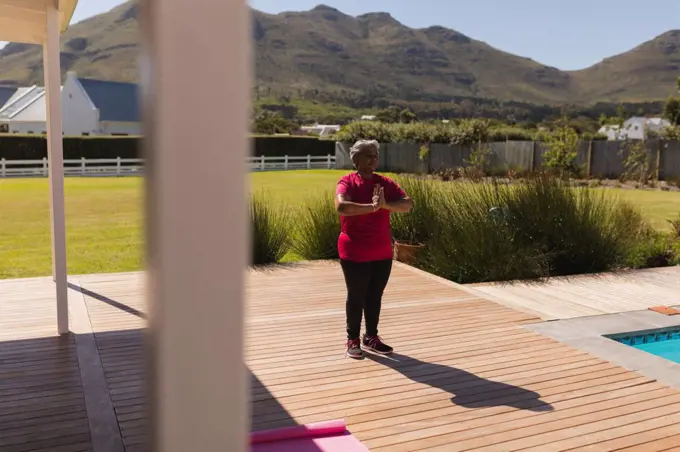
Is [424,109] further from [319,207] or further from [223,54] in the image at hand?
[223,54]

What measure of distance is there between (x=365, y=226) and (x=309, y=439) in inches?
60.6

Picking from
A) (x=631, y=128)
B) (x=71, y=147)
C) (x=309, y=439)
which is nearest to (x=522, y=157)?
(x=71, y=147)

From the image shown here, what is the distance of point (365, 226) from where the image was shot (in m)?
4.21

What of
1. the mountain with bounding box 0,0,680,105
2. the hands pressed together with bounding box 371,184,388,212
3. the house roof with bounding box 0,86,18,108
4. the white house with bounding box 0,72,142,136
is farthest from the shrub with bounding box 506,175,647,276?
the mountain with bounding box 0,0,680,105

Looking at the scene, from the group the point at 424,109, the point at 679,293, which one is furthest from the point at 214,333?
the point at 424,109

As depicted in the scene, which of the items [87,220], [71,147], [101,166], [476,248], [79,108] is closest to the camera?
[476,248]

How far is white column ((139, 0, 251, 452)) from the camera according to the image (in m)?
0.93

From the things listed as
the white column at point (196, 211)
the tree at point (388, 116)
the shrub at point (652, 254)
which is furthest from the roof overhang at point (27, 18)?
the tree at point (388, 116)

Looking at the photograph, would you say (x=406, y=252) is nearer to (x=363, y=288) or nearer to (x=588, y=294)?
(x=588, y=294)

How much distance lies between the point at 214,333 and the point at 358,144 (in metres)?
3.37

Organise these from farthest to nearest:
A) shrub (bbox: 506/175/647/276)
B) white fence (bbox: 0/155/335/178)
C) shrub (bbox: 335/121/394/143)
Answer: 1. shrub (bbox: 335/121/394/143)
2. white fence (bbox: 0/155/335/178)
3. shrub (bbox: 506/175/647/276)

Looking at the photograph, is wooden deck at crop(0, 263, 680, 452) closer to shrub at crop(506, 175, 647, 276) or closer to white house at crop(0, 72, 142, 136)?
shrub at crop(506, 175, 647, 276)

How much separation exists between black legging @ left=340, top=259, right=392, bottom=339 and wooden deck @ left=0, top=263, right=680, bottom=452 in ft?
0.94

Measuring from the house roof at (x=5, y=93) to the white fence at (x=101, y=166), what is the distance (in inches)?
1240
